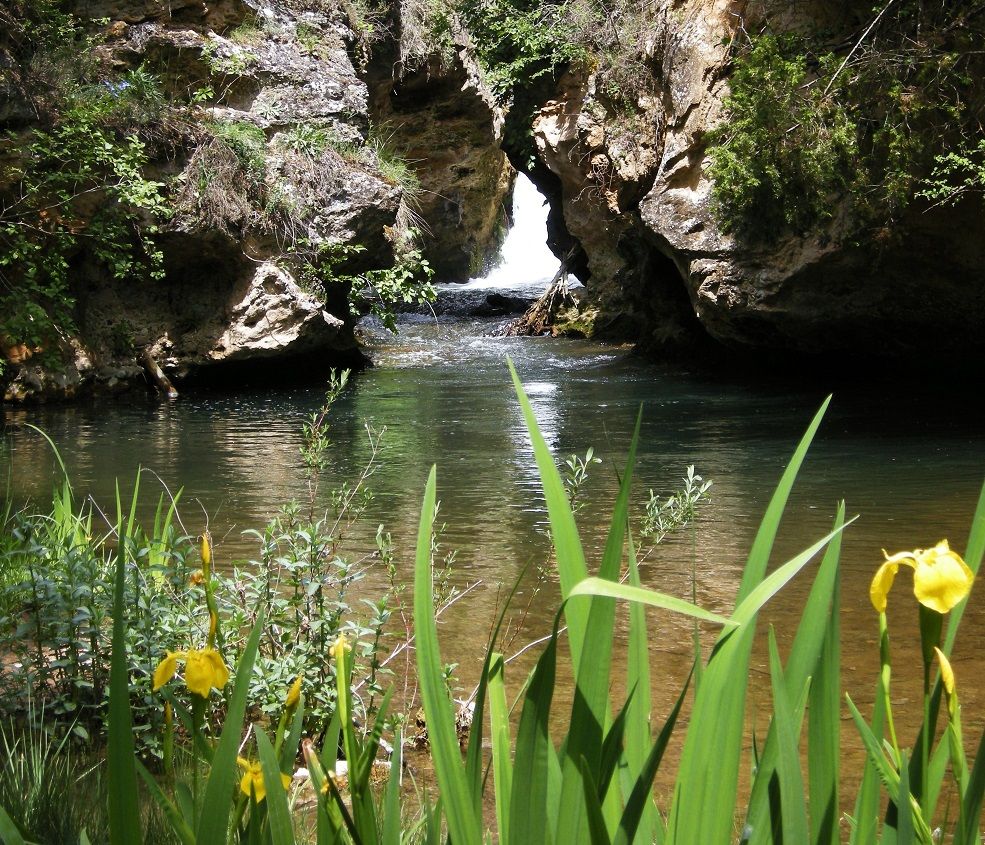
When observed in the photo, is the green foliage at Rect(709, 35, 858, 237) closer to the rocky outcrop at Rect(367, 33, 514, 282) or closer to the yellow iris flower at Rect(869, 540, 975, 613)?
the rocky outcrop at Rect(367, 33, 514, 282)

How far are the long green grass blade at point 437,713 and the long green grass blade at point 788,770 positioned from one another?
0.86 feet

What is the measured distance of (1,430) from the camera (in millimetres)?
8438

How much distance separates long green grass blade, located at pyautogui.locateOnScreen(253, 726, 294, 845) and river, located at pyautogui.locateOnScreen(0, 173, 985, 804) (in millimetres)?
1187

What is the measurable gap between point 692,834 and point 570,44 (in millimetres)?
14926

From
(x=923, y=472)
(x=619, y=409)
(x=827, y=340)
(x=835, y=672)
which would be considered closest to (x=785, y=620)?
(x=835, y=672)

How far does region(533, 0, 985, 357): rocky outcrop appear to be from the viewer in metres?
9.34

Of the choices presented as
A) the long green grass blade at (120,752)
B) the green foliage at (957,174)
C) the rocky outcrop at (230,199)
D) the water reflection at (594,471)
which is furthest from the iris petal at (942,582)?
the rocky outcrop at (230,199)

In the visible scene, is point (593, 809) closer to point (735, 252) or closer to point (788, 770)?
point (788, 770)

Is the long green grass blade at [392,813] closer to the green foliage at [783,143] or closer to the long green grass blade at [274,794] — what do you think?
the long green grass blade at [274,794]

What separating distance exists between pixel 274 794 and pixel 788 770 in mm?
420

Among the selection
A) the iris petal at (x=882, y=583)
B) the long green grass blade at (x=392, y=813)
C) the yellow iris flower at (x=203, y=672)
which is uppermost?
the iris petal at (x=882, y=583)

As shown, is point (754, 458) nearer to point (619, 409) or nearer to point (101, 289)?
point (619, 409)

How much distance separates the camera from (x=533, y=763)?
0.78m

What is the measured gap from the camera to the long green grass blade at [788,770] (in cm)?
76
